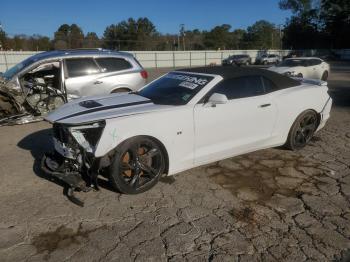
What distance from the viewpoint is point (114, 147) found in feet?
13.1

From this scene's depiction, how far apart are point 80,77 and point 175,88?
373 cm

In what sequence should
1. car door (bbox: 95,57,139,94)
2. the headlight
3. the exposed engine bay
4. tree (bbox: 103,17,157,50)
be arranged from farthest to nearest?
tree (bbox: 103,17,157,50)
car door (bbox: 95,57,139,94)
the exposed engine bay
the headlight

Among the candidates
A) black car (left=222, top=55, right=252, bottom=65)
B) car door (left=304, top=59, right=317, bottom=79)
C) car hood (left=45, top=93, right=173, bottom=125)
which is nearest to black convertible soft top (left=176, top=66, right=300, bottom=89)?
car hood (left=45, top=93, right=173, bottom=125)

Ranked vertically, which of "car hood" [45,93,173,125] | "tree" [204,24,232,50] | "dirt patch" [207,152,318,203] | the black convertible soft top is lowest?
"dirt patch" [207,152,318,203]

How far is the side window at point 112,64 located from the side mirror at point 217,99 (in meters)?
4.42

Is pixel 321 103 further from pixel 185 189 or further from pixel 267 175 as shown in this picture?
pixel 185 189

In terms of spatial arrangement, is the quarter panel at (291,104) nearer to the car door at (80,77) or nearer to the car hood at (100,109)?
the car hood at (100,109)

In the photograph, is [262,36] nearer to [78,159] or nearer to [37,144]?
[37,144]

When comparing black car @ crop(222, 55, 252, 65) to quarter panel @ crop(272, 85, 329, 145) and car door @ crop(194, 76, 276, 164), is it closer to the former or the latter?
quarter panel @ crop(272, 85, 329, 145)

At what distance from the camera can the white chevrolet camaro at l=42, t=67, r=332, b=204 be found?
4.06 meters

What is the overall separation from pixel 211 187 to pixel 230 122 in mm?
950

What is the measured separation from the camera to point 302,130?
593 centimetres

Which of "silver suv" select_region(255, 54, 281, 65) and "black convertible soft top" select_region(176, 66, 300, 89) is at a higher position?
"black convertible soft top" select_region(176, 66, 300, 89)

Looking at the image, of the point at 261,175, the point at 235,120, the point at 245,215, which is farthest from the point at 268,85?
the point at 245,215
